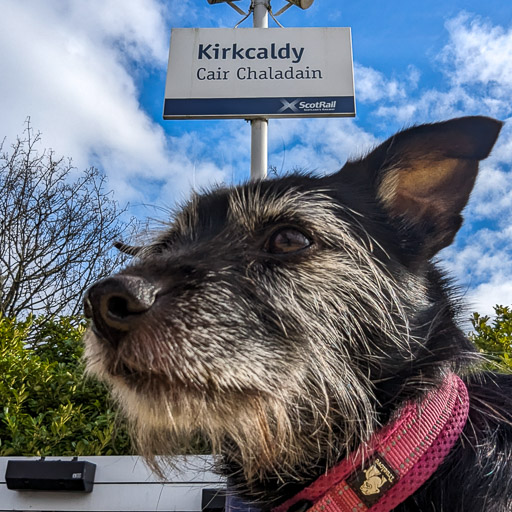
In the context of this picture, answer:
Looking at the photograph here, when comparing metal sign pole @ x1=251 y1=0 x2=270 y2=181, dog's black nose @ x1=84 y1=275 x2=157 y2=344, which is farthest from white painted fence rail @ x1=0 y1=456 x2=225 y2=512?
metal sign pole @ x1=251 y1=0 x2=270 y2=181

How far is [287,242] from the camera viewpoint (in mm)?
1600

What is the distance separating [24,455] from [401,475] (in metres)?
3.10

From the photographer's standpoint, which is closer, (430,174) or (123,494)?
(430,174)

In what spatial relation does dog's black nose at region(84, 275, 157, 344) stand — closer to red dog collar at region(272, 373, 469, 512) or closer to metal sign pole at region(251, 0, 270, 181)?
red dog collar at region(272, 373, 469, 512)

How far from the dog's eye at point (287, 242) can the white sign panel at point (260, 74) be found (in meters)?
3.86

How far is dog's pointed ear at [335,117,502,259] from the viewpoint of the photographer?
5.67 ft

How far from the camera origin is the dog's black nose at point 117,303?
1.19 metres

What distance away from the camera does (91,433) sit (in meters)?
3.62

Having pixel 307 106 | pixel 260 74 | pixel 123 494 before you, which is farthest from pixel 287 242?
pixel 260 74

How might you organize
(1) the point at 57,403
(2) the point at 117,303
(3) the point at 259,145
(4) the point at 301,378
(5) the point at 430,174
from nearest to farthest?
(2) the point at 117,303 < (4) the point at 301,378 < (5) the point at 430,174 < (1) the point at 57,403 < (3) the point at 259,145

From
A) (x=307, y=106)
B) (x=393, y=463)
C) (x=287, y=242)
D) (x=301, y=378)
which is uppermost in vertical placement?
(x=307, y=106)

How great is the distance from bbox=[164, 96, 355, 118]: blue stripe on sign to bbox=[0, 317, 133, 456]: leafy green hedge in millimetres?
2699

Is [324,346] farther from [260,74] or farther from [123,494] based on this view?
[260,74]

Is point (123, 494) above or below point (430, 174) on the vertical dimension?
below
